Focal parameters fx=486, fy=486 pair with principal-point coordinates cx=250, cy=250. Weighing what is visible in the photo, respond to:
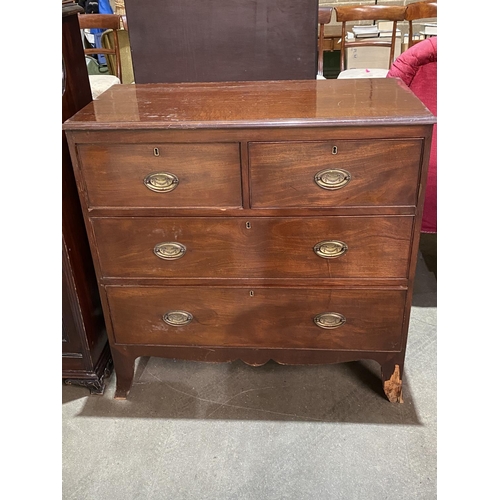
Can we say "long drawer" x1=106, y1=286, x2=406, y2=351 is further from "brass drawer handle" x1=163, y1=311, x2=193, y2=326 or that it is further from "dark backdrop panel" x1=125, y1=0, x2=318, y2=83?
"dark backdrop panel" x1=125, y1=0, x2=318, y2=83

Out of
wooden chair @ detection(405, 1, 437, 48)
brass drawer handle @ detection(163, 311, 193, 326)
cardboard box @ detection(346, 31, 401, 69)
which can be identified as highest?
wooden chair @ detection(405, 1, 437, 48)

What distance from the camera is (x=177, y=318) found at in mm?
1445

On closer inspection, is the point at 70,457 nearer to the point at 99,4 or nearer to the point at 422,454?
the point at 422,454

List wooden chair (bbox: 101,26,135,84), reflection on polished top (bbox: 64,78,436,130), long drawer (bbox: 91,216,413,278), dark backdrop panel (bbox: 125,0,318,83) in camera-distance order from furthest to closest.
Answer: wooden chair (bbox: 101,26,135,84) < dark backdrop panel (bbox: 125,0,318,83) < long drawer (bbox: 91,216,413,278) < reflection on polished top (bbox: 64,78,436,130)

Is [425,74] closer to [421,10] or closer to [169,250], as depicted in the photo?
[421,10]

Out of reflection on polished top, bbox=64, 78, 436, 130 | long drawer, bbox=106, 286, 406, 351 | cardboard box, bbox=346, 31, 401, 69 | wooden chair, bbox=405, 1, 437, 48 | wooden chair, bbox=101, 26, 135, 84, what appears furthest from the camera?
cardboard box, bbox=346, 31, 401, 69

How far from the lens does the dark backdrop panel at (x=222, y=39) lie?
160 centimetres

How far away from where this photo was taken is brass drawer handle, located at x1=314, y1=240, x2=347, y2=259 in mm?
1278

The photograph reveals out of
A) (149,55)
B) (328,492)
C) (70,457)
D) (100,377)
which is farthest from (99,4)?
(328,492)

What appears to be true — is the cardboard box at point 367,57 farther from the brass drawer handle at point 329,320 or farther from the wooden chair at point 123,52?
the brass drawer handle at point 329,320

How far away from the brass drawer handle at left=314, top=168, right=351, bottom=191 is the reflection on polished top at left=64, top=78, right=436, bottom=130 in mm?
121

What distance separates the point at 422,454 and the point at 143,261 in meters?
0.95

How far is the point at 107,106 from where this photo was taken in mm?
1307

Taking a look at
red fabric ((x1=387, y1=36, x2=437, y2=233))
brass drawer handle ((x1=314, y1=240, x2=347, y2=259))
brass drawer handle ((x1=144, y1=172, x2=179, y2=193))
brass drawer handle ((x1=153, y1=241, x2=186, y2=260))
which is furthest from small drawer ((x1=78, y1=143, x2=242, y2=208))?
red fabric ((x1=387, y1=36, x2=437, y2=233))
